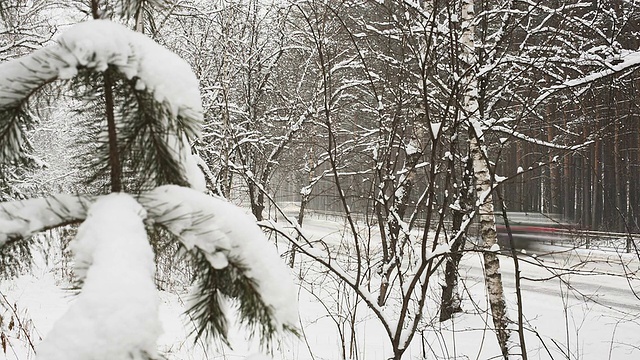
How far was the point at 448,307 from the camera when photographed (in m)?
6.93

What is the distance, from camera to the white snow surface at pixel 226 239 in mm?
807

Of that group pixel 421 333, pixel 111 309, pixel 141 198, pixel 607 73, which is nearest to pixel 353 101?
pixel 607 73

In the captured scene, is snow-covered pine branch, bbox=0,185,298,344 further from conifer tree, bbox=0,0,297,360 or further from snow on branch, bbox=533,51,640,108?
snow on branch, bbox=533,51,640,108

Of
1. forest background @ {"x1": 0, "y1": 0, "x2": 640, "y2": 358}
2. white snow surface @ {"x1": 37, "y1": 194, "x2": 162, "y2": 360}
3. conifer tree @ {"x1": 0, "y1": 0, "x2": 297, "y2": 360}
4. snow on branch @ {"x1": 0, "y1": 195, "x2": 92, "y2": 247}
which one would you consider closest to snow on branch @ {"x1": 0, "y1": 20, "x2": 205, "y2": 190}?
conifer tree @ {"x1": 0, "y1": 0, "x2": 297, "y2": 360}

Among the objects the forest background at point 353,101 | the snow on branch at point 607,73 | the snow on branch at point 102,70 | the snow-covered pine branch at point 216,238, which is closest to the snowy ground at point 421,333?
the forest background at point 353,101

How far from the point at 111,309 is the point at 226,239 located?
0.74ft

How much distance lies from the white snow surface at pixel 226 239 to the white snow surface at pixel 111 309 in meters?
0.10

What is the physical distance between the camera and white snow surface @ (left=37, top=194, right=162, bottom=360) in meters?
0.62

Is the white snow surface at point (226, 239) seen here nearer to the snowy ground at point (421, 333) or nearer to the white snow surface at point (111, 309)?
the white snow surface at point (111, 309)

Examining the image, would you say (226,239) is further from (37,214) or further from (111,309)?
(37,214)

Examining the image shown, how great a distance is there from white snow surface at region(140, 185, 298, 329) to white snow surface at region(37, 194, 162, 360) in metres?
0.10

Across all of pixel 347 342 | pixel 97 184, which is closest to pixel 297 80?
pixel 347 342

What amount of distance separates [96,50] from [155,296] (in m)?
0.43

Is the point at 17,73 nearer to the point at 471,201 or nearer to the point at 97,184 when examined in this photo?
the point at 97,184
